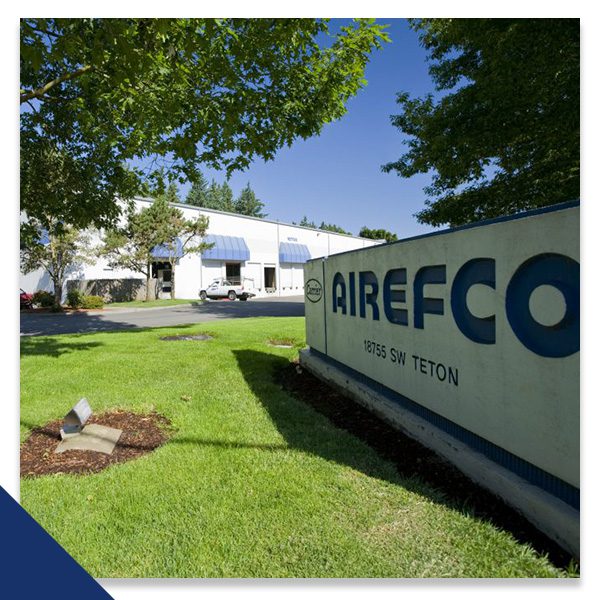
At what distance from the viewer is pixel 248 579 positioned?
89.3 inches

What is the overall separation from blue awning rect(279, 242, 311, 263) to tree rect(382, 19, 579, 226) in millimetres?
28958

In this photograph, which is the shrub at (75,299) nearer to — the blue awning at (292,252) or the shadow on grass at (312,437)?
the blue awning at (292,252)

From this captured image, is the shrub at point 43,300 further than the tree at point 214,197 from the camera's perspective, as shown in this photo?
No

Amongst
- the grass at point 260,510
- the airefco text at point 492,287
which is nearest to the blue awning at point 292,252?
the airefco text at point 492,287

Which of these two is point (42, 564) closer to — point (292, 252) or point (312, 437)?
point (312, 437)

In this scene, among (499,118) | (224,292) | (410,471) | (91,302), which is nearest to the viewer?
(410,471)

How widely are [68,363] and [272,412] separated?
4.86 meters

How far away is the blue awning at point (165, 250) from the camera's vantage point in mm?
29203

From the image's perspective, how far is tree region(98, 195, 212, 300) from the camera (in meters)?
27.1

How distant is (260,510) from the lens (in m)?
2.79

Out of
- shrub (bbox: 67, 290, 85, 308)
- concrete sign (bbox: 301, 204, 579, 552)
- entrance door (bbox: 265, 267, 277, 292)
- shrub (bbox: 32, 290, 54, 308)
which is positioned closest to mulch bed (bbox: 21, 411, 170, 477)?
concrete sign (bbox: 301, 204, 579, 552)

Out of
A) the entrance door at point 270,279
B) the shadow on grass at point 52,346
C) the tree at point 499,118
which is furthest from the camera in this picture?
the entrance door at point 270,279

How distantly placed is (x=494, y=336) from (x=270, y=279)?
37.2 meters

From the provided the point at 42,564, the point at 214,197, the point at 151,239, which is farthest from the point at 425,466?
the point at 214,197
